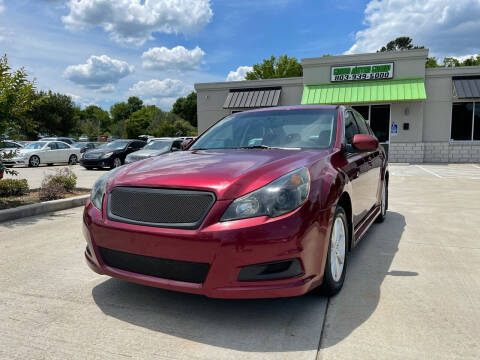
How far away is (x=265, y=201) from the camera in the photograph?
8.18 feet

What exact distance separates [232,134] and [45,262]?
2420mm

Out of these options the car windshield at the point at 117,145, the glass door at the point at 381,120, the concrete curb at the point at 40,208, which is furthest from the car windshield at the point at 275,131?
the glass door at the point at 381,120

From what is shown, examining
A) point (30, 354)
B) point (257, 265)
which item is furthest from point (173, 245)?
point (30, 354)

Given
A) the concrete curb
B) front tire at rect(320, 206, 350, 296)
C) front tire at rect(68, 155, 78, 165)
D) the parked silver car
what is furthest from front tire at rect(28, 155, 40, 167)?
front tire at rect(320, 206, 350, 296)

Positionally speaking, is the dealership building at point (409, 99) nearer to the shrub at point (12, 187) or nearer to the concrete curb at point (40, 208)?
the concrete curb at point (40, 208)

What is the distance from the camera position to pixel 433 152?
19312 millimetres

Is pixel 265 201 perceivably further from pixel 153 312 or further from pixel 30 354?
pixel 30 354

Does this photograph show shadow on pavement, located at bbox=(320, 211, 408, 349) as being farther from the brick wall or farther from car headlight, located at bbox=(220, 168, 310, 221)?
the brick wall

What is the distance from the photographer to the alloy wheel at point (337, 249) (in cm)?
297

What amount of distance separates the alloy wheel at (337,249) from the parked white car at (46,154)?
63.3ft

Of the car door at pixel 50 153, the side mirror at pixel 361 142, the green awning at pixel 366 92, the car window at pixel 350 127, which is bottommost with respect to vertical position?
the car door at pixel 50 153

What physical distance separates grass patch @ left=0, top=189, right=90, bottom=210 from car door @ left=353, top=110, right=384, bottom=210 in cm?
582

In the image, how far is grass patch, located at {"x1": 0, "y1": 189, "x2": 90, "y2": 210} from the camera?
22.0ft

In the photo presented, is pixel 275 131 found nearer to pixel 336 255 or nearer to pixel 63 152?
pixel 336 255
